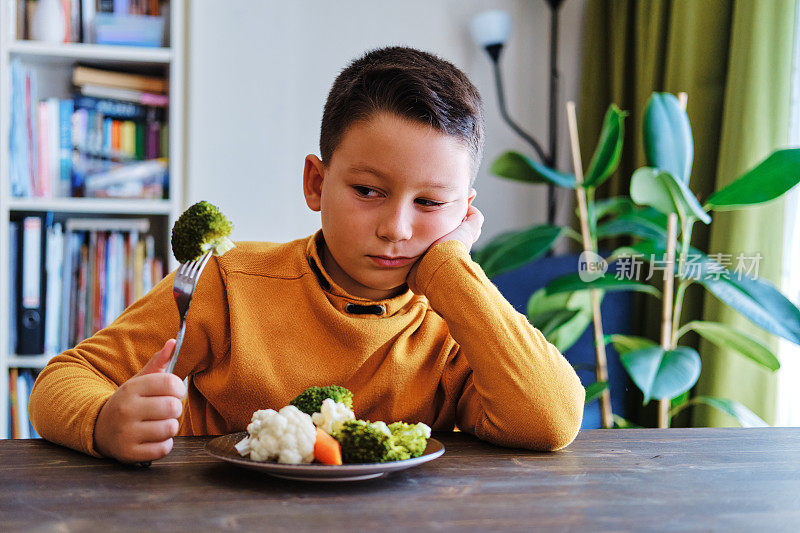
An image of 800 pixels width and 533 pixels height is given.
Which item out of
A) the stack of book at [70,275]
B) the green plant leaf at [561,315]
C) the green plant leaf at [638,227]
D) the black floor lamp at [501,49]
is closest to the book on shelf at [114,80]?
the stack of book at [70,275]

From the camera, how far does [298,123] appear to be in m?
2.68

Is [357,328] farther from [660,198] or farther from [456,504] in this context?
[660,198]

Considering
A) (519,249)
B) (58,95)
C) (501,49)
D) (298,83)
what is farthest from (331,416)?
(501,49)

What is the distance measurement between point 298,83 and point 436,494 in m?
2.29

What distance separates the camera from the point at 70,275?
220 centimetres

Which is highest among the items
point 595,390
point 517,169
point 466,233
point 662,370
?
point 517,169

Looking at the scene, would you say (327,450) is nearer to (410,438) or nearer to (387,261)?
(410,438)

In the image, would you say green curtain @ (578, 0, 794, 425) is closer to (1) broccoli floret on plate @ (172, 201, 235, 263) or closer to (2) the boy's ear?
(2) the boy's ear

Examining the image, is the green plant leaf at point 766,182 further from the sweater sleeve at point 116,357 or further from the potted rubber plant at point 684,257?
the sweater sleeve at point 116,357

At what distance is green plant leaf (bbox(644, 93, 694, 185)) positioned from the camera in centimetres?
180

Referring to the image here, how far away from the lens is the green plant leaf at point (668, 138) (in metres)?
1.80

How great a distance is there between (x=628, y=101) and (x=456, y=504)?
8.05 feet

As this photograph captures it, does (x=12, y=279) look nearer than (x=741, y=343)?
No

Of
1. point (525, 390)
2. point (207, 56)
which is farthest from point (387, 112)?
point (207, 56)
